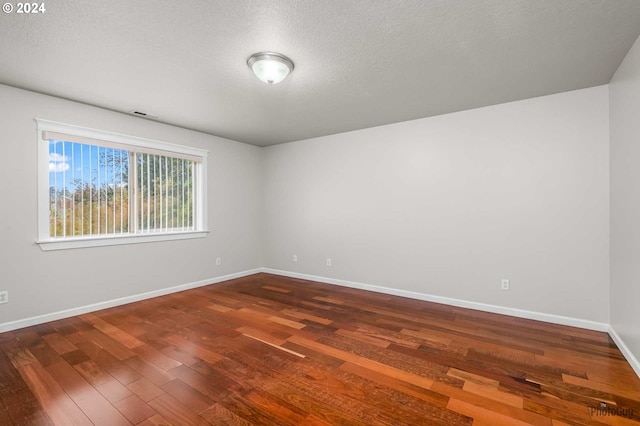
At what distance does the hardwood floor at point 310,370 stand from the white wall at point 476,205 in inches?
20.4

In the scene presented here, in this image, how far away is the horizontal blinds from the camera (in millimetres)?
3188

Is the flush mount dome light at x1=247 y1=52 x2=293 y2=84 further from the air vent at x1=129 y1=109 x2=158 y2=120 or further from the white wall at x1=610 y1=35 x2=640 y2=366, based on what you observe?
the white wall at x1=610 y1=35 x2=640 y2=366

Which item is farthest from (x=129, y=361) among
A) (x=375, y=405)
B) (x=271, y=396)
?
(x=375, y=405)

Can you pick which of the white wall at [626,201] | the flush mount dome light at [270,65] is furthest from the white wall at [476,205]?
the flush mount dome light at [270,65]

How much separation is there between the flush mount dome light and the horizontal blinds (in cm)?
236

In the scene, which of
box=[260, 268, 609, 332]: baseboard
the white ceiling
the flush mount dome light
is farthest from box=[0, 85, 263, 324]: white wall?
the flush mount dome light

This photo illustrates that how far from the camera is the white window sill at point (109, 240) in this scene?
3199 millimetres

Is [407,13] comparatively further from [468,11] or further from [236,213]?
[236,213]

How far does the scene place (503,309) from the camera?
133 inches

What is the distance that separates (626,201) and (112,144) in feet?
17.5

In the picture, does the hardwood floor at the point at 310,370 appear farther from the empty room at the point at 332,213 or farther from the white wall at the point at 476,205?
the white wall at the point at 476,205

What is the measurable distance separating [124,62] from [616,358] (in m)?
4.69

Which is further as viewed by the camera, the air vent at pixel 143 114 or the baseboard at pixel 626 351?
the air vent at pixel 143 114

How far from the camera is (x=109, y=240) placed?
3641 millimetres
